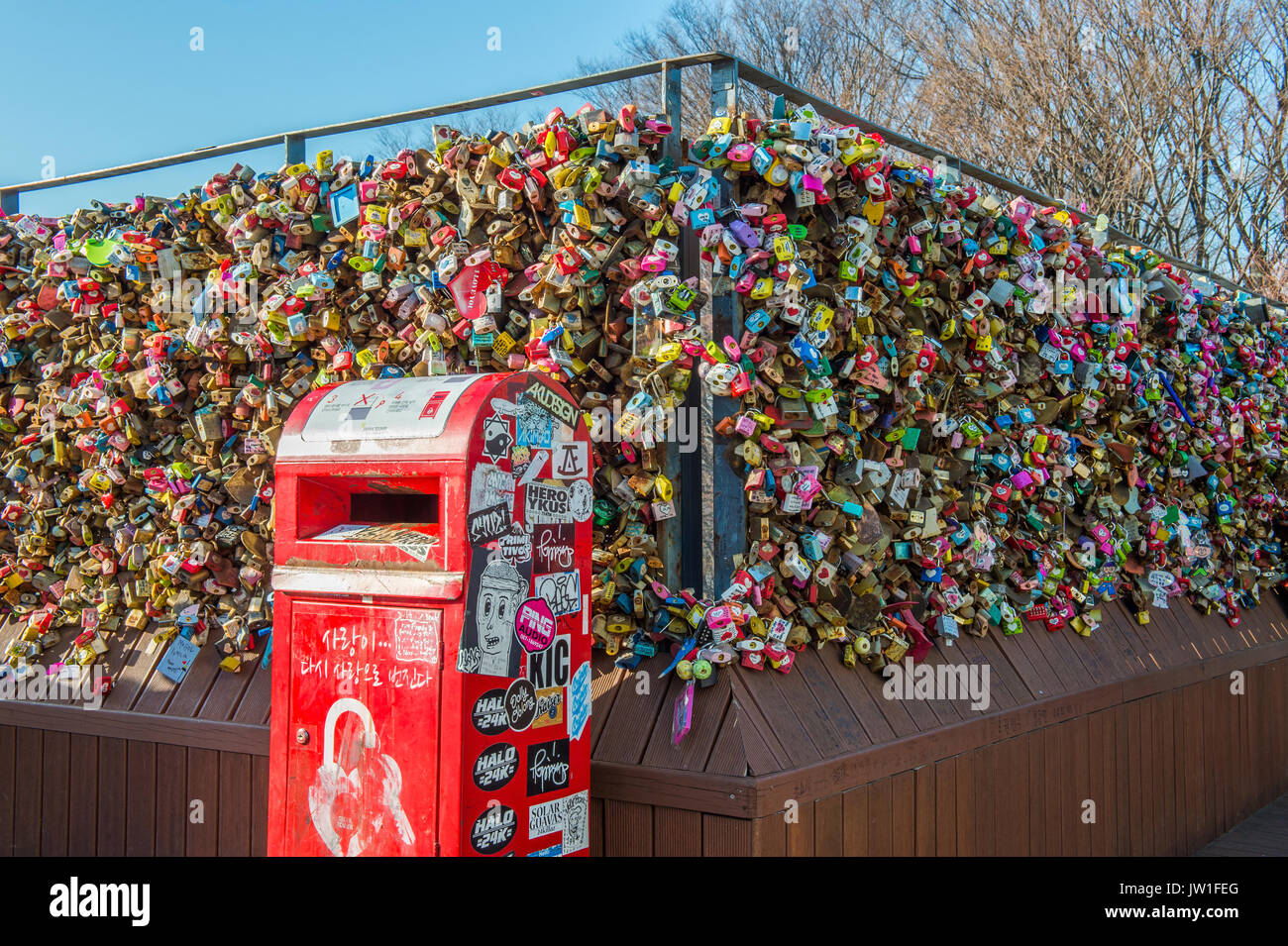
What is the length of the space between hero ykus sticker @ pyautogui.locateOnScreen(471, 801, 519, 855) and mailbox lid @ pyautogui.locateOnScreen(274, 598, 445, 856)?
12 cm

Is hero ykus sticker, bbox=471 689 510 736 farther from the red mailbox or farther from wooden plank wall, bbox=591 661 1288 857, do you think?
wooden plank wall, bbox=591 661 1288 857

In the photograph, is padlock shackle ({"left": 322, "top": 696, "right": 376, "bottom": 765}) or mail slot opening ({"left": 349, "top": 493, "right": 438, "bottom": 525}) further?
mail slot opening ({"left": 349, "top": 493, "right": 438, "bottom": 525})

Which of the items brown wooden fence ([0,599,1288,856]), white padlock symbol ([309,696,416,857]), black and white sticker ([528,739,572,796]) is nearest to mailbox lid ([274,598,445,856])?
white padlock symbol ([309,696,416,857])

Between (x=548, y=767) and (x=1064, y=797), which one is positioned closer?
(x=548, y=767)

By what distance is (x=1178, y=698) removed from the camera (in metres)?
5.73

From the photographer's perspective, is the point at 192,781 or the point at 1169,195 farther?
the point at 1169,195

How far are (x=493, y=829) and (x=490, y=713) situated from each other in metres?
0.32

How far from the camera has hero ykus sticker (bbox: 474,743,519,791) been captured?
9.27 ft

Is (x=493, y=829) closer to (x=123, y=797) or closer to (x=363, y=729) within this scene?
(x=363, y=729)

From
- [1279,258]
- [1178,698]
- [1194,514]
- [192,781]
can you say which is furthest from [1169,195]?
[192,781]

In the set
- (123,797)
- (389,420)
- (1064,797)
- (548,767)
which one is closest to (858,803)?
(548,767)

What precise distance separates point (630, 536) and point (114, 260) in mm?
2963

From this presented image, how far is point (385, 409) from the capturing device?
3018 millimetres

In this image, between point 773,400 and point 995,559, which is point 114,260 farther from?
point 995,559
